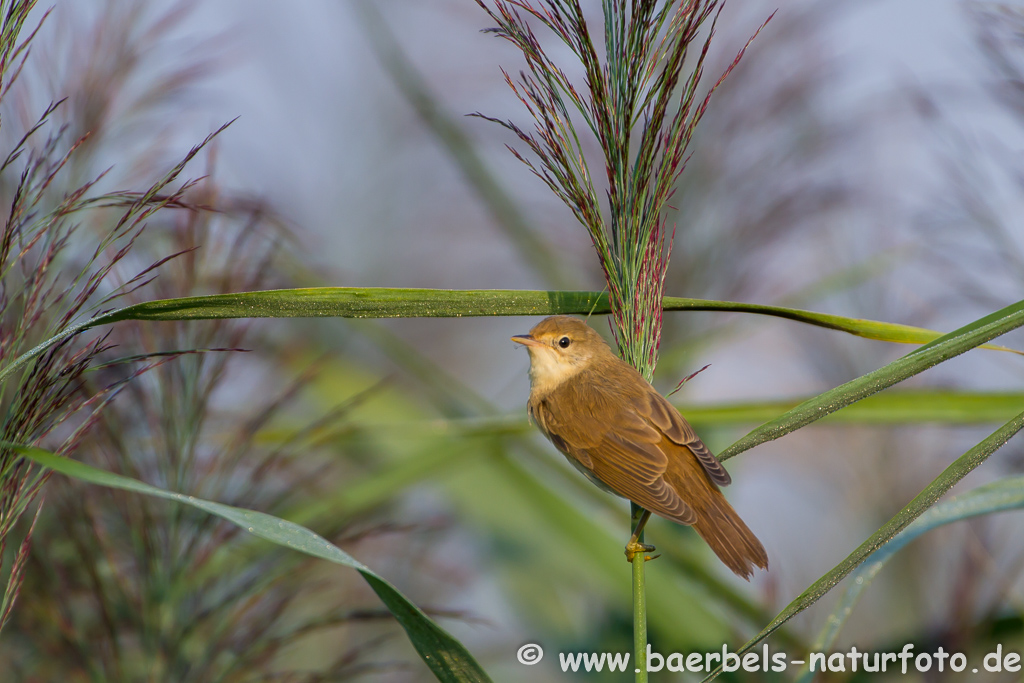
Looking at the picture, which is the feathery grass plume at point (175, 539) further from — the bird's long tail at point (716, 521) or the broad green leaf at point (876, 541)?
the broad green leaf at point (876, 541)

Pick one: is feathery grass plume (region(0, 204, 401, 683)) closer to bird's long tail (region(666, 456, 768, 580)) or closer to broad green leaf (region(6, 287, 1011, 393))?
bird's long tail (region(666, 456, 768, 580))

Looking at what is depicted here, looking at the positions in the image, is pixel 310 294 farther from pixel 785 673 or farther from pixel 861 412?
pixel 785 673

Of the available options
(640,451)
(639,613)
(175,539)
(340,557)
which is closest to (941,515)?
(639,613)

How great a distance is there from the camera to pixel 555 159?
0.98 meters

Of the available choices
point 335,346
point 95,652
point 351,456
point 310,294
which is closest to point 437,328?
point 335,346

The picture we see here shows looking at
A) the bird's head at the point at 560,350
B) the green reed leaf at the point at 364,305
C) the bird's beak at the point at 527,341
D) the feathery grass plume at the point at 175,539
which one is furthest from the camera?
the bird's beak at the point at 527,341

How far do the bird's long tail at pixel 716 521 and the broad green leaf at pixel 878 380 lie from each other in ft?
1.40

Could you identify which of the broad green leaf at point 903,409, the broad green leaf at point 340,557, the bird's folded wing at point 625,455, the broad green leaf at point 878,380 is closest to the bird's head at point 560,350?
the bird's folded wing at point 625,455

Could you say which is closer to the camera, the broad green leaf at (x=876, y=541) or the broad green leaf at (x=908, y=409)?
the broad green leaf at (x=876, y=541)

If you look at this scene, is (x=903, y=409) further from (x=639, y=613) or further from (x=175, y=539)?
(x=175, y=539)

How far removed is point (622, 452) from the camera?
160 centimetres

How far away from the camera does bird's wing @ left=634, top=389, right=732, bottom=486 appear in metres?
1.48

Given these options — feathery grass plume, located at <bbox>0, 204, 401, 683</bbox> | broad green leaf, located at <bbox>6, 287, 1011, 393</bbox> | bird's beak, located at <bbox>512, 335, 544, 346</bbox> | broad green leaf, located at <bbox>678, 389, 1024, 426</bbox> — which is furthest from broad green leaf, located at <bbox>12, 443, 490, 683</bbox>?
bird's beak, located at <bbox>512, 335, 544, 346</bbox>

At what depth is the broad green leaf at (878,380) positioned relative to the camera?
3.07 ft
